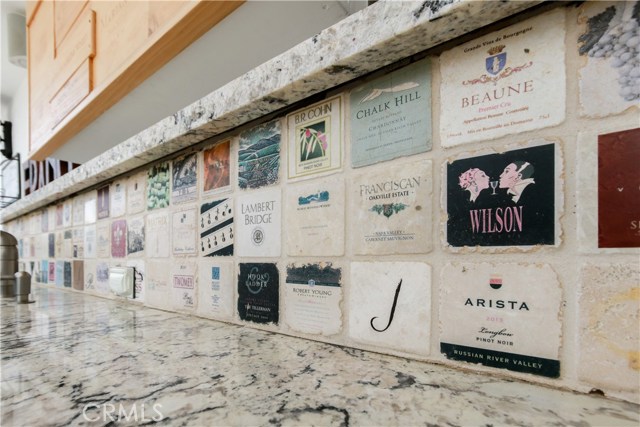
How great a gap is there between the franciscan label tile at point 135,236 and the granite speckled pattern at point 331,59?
0.24 metres

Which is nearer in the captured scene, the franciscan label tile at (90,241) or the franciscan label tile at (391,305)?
the franciscan label tile at (391,305)

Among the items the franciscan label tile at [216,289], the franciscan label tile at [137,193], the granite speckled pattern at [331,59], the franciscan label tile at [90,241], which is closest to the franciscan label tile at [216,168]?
the granite speckled pattern at [331,59]

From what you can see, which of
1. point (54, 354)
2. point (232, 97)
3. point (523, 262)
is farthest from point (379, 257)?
point (54, 354)

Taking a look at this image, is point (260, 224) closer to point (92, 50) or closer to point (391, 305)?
point (391, 305)

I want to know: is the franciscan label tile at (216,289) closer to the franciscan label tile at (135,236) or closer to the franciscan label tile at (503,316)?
the franciscan label tile at (135,236)

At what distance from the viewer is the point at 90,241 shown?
113 centimetres

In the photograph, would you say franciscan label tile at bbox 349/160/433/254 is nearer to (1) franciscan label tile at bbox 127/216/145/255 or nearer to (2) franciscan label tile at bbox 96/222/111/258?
(1) franciscan label tile at bbox 127/216/145/255

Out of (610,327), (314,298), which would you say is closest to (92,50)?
(314,298)

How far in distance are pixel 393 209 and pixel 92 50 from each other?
0.83 meters

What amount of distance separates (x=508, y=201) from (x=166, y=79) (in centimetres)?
72

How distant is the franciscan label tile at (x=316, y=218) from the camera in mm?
480

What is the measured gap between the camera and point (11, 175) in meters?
2.24

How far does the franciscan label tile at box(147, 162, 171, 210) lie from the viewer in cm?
81

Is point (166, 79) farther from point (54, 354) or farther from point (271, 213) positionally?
point (54, 354)
